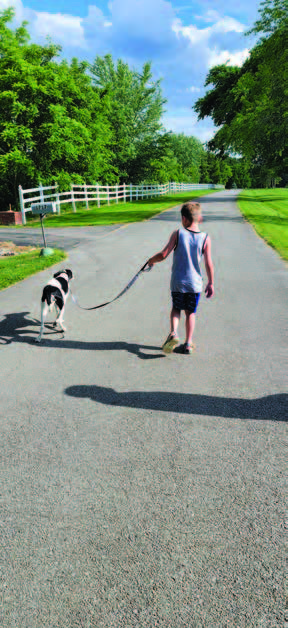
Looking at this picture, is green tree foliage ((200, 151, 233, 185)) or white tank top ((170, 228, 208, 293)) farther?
green tree foliage ((200, 151, 233, 185))

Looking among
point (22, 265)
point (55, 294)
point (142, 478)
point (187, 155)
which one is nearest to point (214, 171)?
point (187, 155)

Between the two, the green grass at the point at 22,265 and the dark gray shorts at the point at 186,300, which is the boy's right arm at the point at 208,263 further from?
the green grass at the point at 22,265

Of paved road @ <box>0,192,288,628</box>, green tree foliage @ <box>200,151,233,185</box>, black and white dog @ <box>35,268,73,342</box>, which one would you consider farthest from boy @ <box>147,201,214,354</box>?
green tree foliage @ <box>200,151,233,185</box>

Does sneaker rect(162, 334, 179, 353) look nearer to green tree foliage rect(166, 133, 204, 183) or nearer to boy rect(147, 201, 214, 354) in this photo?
boy rect(147, 201, 214, 354)

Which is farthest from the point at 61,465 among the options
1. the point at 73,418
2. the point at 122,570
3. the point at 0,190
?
the point at 0,190

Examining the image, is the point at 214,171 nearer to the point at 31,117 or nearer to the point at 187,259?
the point at 31,117

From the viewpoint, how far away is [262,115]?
23844 mm

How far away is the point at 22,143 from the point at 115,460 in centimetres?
2582

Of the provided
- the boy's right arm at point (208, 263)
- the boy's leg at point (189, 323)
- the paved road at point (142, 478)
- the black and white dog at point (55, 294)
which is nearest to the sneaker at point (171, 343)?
the paved road at point (142, 478)

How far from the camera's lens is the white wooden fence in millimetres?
23750

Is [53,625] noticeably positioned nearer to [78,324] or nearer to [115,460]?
[115,460]

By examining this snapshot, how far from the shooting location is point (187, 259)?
475 cm

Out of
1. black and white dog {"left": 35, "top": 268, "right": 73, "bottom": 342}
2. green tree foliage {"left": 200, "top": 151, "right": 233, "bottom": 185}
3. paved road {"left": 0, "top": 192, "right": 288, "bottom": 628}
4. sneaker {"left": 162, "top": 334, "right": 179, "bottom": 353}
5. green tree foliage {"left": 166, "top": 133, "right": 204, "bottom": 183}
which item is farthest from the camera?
green tree foliage {"left": 200, "top": 151, "right": 233, "bottom": 185}

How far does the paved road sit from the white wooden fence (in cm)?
1892
